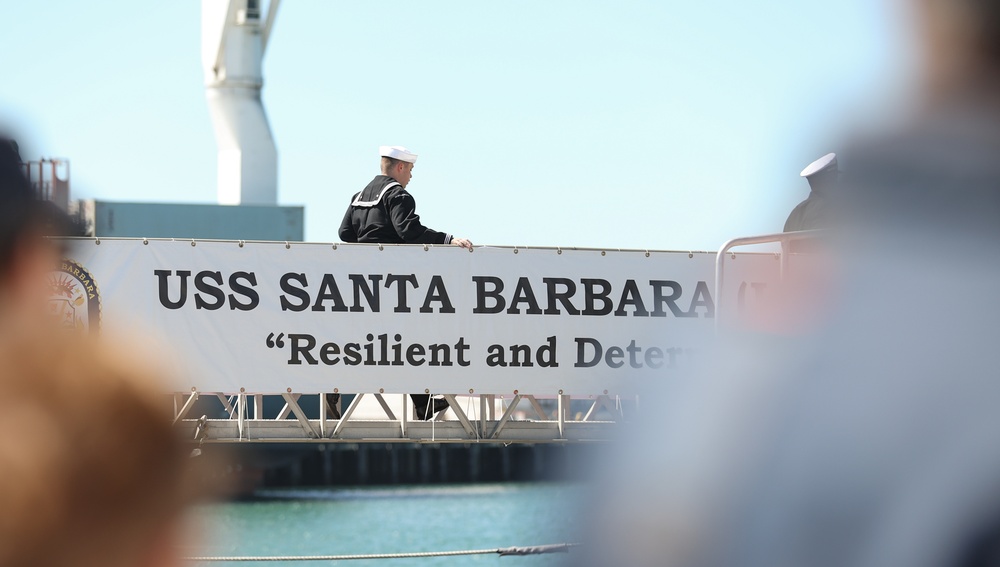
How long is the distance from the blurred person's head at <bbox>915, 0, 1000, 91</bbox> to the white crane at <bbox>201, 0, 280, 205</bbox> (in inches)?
1443

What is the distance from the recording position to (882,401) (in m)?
1.32

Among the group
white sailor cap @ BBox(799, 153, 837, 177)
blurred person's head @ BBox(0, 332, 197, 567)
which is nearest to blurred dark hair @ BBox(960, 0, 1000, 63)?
white sailor cap @ BBox(799, 153, 837, 177)

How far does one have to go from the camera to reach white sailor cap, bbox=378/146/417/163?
9641 millimetres

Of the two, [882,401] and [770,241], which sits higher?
[770,241]

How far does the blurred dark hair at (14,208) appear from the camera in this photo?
3.37ft

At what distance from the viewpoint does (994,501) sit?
127 cm

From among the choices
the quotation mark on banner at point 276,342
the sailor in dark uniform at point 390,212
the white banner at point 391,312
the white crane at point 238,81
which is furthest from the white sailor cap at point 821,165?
the white crane at point 238,81

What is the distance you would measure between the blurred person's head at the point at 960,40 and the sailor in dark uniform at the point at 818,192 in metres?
0.25

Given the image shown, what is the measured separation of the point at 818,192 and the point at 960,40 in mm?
523

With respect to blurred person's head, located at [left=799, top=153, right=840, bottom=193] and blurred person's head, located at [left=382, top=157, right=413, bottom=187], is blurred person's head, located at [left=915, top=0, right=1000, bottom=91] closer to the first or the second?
blurred person's head, located at [left=799, top=153, right=840, bottom=193]

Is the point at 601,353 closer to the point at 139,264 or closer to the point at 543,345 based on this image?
the point at 543,345

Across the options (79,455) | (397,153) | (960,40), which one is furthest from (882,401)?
(397,153)

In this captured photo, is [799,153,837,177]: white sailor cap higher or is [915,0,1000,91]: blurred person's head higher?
[915,0,1000,91]: blurred person's head

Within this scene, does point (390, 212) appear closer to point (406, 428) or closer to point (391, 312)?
point (391, 312)
